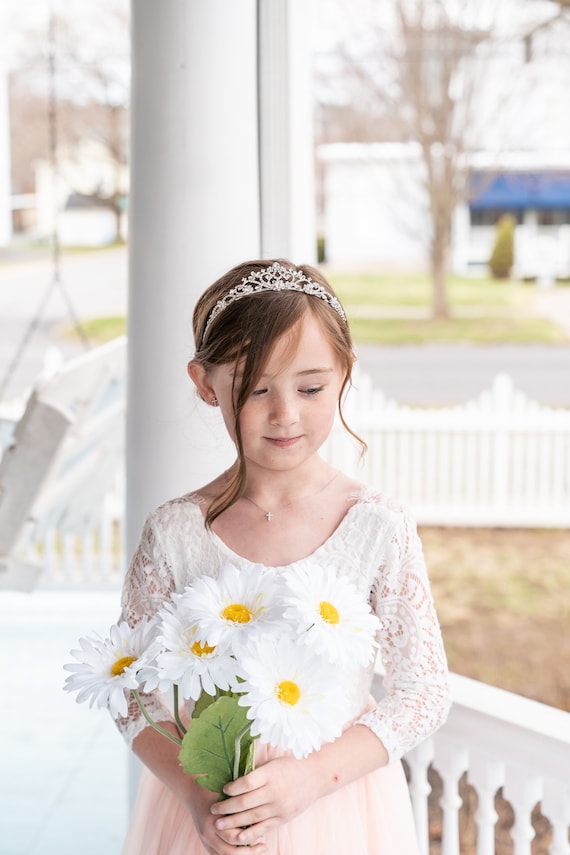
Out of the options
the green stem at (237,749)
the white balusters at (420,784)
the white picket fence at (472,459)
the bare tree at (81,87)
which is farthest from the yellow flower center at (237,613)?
the bare tree at (81,87)

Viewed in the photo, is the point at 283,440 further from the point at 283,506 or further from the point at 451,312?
the point at 451,312

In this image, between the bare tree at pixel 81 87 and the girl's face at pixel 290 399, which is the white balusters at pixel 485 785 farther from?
the bare tree at pixel 81 87

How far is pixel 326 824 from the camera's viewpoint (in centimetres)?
121

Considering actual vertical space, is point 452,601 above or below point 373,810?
below

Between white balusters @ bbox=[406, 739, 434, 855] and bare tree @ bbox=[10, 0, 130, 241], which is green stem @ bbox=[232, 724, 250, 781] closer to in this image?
white balusters @ bbox=[406, 739, 434, 855]

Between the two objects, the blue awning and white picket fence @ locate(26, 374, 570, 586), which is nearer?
white picket fence @ locate(26, 374, 570, 586)

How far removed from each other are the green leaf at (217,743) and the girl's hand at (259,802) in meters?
0.02

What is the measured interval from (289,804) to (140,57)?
42.5 inches

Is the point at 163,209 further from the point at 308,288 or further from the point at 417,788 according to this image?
the point at 417,788

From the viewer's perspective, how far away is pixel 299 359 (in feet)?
3.77

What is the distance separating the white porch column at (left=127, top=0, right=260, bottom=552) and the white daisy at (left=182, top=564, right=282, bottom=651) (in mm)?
604

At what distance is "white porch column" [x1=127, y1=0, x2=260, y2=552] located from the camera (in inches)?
62.4

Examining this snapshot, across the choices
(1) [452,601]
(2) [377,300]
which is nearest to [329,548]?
(1) [452,601]

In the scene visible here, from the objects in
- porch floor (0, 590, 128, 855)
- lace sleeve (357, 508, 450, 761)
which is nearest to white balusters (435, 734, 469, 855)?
lace sleeve (357, 508, 450, 761)
